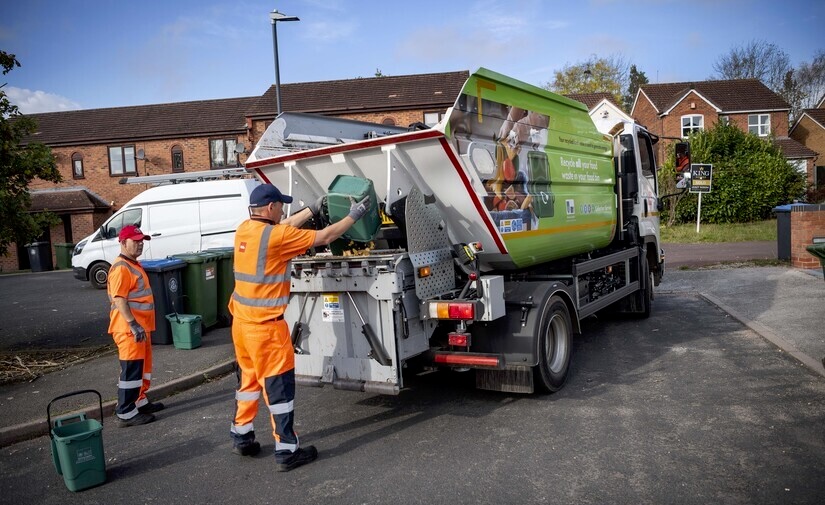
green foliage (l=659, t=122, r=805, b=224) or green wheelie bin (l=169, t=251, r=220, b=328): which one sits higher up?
green foliage (l=659, t=122, r=805, b=224)

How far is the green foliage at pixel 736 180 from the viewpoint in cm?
2558

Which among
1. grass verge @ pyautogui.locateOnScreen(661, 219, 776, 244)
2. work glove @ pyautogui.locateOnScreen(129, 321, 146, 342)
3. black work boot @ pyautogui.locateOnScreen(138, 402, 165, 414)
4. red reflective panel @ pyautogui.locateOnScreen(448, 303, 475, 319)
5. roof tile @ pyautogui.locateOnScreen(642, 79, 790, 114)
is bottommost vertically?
black work boot @ pyautogui.locateOnScreen(138, 402, 165, 414)

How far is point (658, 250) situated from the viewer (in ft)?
31.4

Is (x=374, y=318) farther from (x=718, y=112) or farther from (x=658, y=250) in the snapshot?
(x=718, y=112)

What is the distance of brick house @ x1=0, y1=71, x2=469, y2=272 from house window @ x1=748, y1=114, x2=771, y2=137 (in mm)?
19484

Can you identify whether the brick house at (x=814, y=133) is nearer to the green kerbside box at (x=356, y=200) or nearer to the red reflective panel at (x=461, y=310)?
the red reflective panel at (x=461, y=310)

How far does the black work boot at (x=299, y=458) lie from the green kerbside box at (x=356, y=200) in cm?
158

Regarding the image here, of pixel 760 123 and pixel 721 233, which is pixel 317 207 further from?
pixel 760 123

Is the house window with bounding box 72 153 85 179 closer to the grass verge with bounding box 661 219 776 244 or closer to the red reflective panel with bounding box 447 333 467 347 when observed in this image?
the grass verge with bounding box 661 219 776 244

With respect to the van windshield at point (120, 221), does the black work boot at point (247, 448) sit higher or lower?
lower

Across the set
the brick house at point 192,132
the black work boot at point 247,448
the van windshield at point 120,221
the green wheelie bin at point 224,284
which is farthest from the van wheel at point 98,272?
the brick house at point 192,132

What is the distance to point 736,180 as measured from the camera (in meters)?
25.6

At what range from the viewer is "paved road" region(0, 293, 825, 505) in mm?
3645

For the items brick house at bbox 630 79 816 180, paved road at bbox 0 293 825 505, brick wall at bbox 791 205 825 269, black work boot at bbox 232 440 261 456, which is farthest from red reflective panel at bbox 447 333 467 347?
brick house at bbox 630 79 816 180
